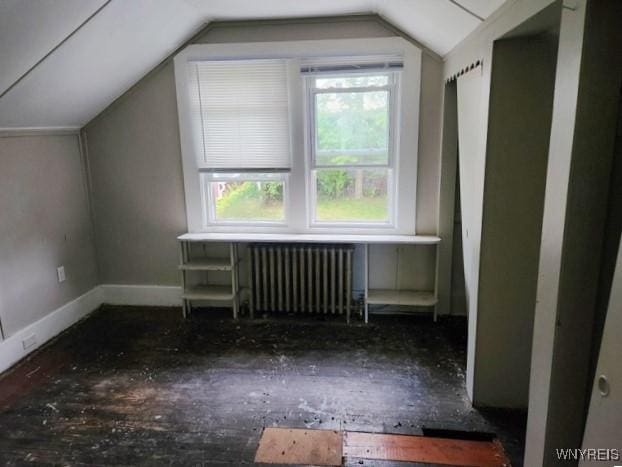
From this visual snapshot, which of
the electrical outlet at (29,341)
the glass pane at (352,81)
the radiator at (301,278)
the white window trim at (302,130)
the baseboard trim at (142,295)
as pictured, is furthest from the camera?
the baseboard trim at (142,295)

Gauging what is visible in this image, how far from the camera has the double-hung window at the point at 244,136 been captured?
11.3 feet

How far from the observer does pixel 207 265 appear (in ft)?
11.9

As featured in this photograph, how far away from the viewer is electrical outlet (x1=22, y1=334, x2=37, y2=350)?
3068mm

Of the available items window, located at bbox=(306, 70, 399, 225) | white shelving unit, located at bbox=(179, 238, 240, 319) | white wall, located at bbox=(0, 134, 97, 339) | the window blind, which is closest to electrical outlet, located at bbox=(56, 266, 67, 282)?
white wall, located at bbox=(0, 134, 97, 339)

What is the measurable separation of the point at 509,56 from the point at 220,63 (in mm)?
2320

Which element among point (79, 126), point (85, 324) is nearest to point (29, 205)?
point (79, 126)

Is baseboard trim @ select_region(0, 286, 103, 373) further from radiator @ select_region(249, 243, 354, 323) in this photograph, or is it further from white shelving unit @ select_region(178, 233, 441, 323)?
radiator @ select_region(249, 243, 354, 323)

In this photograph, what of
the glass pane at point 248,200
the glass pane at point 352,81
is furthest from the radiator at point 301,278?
the glass pane at point 352,81

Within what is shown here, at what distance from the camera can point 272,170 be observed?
358 centimetres

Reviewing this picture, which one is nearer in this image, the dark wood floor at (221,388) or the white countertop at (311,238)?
the dark wood floor at (221,388)

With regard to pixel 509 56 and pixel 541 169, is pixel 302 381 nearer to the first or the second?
pixel 541 169

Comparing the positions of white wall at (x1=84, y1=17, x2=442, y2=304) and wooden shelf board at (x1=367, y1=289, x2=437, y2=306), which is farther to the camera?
wooden shelf board at (x1=367, y1=289, x2=437, y2=306)

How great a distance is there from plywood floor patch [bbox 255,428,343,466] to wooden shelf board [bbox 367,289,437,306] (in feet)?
4.75

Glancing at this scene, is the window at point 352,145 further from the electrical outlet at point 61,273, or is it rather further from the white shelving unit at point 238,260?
the electrical outlet at point 61,273
